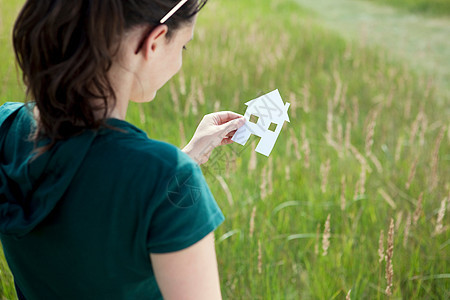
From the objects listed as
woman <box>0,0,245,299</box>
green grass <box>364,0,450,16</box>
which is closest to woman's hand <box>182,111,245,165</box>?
woman <box>0,0,245,299</box>

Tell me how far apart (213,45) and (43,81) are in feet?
12.9

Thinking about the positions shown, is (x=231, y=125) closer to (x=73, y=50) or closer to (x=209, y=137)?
(x=209, y=137)

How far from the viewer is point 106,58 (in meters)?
0.86

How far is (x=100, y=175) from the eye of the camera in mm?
849

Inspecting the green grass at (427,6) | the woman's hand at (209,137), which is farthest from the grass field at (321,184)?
the green grass at (427,6)

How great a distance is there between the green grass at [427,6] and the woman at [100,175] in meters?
8.72

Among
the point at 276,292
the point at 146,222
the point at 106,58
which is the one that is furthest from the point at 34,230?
the point at 276,292

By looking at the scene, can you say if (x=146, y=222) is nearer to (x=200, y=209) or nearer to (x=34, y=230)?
(x=200, y=209)

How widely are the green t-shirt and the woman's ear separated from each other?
6.0 inches

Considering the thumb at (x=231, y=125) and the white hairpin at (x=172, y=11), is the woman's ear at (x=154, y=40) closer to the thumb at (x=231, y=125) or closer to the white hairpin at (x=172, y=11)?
the white hairpin at (x=172, y=11)

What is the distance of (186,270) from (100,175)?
0.22 metres

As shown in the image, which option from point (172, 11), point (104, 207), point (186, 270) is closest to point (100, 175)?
point (104, 207)

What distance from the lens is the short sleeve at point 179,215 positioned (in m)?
0.83

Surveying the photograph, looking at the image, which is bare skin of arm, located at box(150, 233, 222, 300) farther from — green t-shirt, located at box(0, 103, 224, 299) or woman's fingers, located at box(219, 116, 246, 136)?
woman's fingers, located at box(219, 116, 246, 136)
